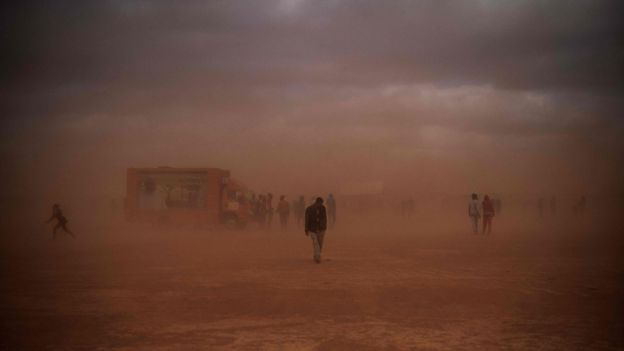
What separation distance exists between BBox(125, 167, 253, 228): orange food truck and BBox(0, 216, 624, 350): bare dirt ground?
42.7 feet

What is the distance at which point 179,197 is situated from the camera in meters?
31.3

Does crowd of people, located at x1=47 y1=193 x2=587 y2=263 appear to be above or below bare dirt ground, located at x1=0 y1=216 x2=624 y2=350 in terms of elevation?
above

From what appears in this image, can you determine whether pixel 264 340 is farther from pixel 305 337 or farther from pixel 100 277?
pixel 100 277

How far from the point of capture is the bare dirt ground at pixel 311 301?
7.29m

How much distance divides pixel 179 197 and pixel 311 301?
2255 cm

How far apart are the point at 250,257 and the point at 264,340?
387 inches

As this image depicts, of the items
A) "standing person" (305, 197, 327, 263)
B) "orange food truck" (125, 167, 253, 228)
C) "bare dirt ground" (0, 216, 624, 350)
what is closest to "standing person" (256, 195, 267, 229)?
"orange food truck" (125, 167, 253, 228)

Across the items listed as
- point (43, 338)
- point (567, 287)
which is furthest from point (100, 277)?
point (567, 287)

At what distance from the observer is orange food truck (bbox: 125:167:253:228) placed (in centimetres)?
3122

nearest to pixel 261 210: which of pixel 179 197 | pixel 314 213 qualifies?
pixel 179 197

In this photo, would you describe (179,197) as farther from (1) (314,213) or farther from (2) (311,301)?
(2) (311,301)

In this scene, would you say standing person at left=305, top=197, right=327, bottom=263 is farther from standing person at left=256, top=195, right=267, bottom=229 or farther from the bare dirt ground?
standing person at left=256, top=195, right=267, bottom=229

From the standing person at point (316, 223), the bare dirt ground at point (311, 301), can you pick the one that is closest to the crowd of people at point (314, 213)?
the standing person at point (316, 223)

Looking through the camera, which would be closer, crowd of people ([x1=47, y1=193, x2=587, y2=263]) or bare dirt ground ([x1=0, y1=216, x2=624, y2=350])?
bare dirt ground ([x1=0, y1=216, x2=624, y2=350])
